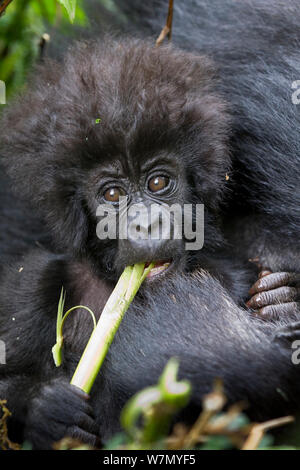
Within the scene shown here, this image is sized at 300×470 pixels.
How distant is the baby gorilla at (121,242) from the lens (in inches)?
96.0

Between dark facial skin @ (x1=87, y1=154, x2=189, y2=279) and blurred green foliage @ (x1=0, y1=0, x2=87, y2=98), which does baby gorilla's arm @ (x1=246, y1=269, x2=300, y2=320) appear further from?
blurred green foliage @ (x1=0, y1=0, x2=87, y2=98)

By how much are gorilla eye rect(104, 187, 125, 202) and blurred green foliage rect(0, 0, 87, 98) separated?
150cm

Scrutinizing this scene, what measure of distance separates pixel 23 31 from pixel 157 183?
1858 mm

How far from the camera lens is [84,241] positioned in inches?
119

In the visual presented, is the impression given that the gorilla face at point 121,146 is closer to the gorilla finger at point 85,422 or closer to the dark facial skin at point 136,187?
the dark facial skin at point 136,187

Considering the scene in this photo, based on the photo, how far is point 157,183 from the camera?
2902 millimetres

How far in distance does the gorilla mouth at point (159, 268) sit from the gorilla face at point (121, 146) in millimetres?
16

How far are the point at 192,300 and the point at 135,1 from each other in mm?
2004

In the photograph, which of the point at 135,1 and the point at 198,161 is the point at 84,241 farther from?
the point at 135,1

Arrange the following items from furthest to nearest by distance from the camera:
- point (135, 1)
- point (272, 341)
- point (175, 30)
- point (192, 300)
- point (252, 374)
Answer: point (135, 1)
point (175, 30)
point (192, 300)
point (272, 341)
point (252, 374)

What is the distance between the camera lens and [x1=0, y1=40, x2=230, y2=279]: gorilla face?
9.09ft

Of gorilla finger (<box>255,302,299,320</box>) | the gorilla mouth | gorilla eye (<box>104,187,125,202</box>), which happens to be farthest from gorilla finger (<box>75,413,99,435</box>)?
gorilla eye (<box>104,187,125,202</box>)

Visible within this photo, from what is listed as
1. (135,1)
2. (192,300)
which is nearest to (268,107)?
(192,300)

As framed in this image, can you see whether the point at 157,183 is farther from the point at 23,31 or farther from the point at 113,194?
the point at 23,31
